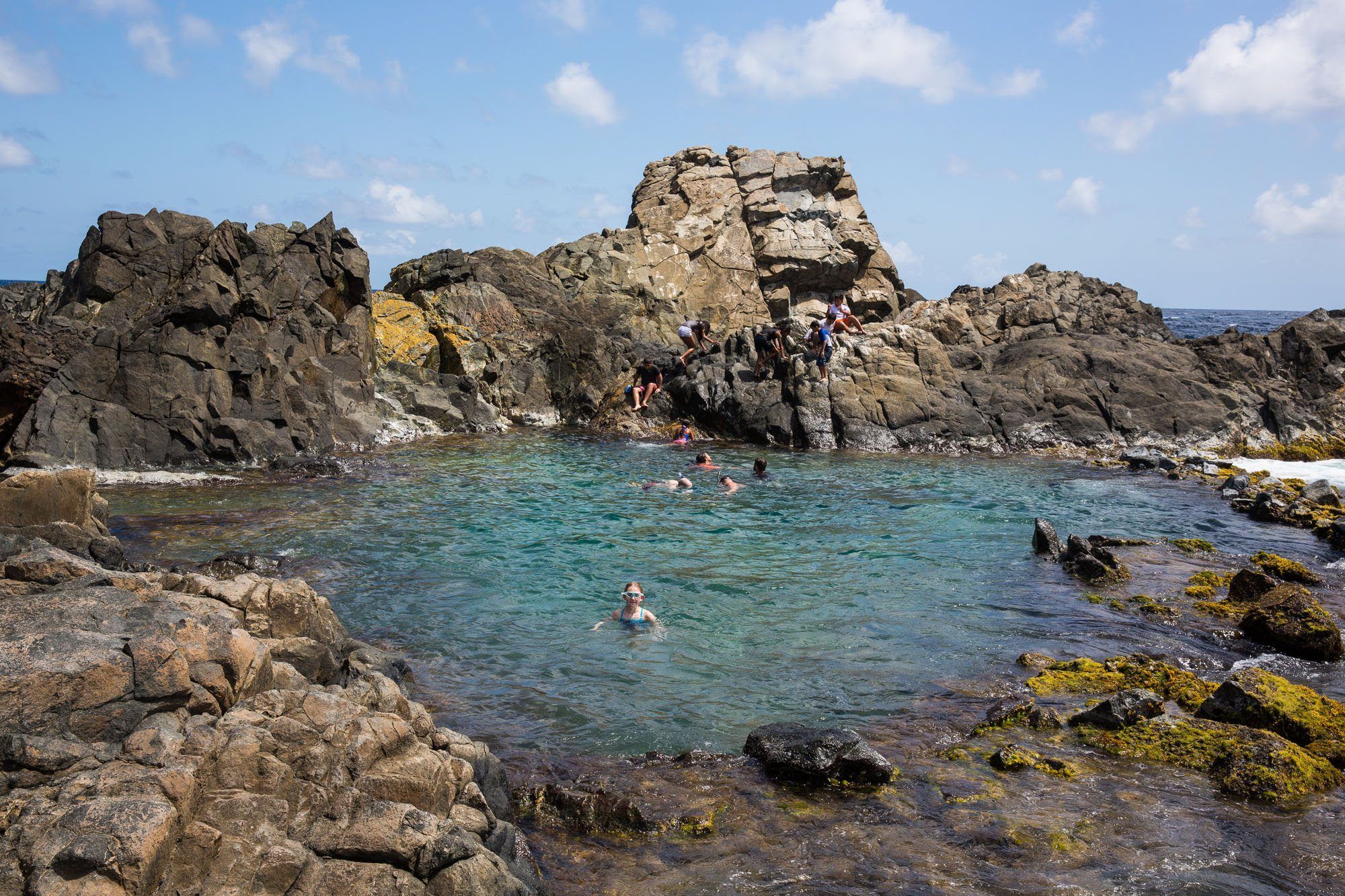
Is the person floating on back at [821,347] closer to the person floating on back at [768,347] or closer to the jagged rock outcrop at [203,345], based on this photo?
the person floating on back at [768,347]

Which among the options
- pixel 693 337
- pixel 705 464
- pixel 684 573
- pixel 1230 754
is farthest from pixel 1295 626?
pixel 693 337

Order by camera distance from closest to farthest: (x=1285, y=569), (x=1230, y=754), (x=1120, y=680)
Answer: (x=1230, y=754) → (x=1120, y=680) → (x=1285, y=569)

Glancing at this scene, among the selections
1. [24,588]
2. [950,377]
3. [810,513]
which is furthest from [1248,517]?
[24,588]

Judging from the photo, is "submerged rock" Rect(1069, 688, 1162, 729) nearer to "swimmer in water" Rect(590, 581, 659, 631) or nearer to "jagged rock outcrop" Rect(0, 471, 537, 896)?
"swimmer in water" Rect(590, 581, 659, 631)

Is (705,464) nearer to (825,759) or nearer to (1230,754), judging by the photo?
(825,759)

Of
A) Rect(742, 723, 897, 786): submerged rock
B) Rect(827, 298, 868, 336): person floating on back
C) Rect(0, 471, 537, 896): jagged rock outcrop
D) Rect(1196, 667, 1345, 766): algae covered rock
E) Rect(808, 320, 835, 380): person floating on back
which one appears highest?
Rect(827, 298, 868, 336): person floating on back

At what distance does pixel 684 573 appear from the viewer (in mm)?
14953

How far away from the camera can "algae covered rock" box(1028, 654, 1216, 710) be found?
9.49 metres

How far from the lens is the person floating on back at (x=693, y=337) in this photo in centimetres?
3597

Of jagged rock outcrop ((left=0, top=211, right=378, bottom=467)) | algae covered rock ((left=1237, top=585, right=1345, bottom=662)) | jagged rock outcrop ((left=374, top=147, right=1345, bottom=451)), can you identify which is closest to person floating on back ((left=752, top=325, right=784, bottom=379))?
jagged rock outcrop ((left=374, top=147, right=1345, bottom=451))

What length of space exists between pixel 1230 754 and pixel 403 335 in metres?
32.1

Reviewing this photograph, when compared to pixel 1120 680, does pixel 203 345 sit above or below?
above

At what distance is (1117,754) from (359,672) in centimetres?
729

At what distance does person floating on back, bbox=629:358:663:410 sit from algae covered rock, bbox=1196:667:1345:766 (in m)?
26.2
